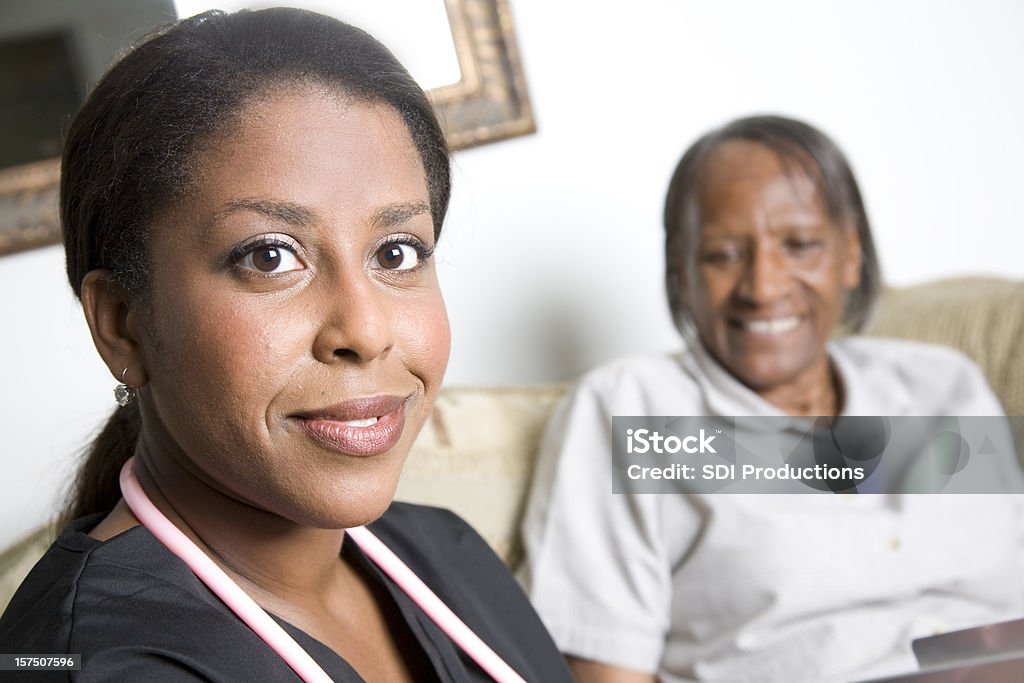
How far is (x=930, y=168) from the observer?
7.99ft

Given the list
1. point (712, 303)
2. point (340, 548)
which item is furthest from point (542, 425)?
point (340, 548)

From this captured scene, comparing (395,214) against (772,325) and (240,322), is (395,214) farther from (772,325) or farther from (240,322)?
(772,325)

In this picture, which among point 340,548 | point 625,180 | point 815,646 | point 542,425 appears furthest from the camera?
point 625,180

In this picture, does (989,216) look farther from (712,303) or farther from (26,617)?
(26,617)

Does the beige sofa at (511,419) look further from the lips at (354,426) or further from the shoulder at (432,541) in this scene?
the lips at (354,426)

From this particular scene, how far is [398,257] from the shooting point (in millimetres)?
844

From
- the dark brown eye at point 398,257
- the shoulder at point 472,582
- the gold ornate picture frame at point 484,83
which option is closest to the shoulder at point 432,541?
the shoulder at point 472,582

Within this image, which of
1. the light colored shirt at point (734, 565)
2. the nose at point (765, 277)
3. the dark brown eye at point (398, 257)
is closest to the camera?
the dark brown eye at point (398, 257)

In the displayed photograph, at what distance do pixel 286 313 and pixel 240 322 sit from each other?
34mm

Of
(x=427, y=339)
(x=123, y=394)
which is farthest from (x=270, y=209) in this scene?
(x=123, y=394)

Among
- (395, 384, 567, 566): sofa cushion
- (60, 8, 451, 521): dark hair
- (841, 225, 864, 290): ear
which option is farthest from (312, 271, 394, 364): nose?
(841, 225, 864, 290): ear

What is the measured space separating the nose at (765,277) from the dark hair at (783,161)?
0.10 m

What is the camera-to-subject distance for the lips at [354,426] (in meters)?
0.78

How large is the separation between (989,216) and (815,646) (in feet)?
4.78
